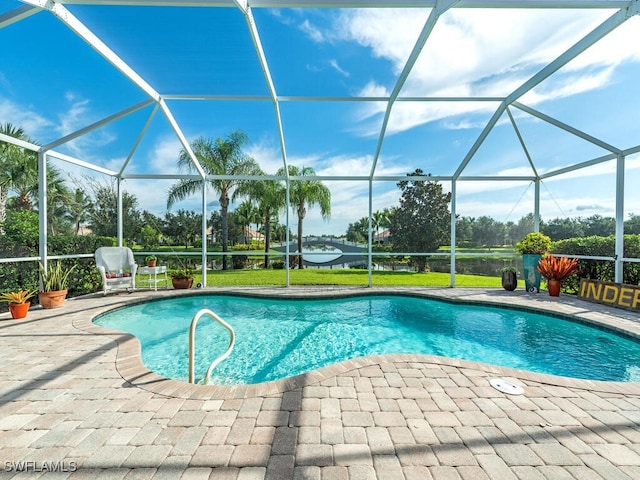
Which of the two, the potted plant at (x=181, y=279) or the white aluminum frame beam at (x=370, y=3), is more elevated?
the white aluminum frame beam at (x=370, y=3)

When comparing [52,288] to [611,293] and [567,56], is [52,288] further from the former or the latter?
[611,293]

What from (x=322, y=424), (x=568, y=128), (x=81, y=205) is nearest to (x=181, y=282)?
(x=81, y=205)

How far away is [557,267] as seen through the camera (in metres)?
7.41

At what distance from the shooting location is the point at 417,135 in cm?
841

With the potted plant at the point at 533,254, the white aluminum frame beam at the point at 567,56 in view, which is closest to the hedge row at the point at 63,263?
the white aluminum frame beam at the point at 567,56

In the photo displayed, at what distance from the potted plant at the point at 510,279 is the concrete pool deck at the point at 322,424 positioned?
18.8 feet

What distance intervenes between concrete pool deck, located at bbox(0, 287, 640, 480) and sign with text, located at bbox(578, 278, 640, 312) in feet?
14.1

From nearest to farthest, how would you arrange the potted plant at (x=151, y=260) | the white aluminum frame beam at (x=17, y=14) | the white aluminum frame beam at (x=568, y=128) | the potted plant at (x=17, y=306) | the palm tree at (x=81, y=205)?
the white aluminum frame beam at (x=17, y=14)
the potted plant at (x=17, y=306)
the white aluminum frame beam at (x=568, y=128)
the potted plant at (x=151, y=260)
the palm tree at (x=81, y=205)

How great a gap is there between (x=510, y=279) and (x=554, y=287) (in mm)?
1030

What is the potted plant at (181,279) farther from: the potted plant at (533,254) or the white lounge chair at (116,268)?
the potted plant at (533,254)

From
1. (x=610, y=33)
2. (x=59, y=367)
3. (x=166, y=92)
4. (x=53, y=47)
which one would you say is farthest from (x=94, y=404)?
(x=610, y=33)

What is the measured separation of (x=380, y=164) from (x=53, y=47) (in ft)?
23.5

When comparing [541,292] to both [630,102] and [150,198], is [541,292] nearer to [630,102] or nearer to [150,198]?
[630,102]

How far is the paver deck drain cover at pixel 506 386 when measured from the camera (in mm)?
2725
